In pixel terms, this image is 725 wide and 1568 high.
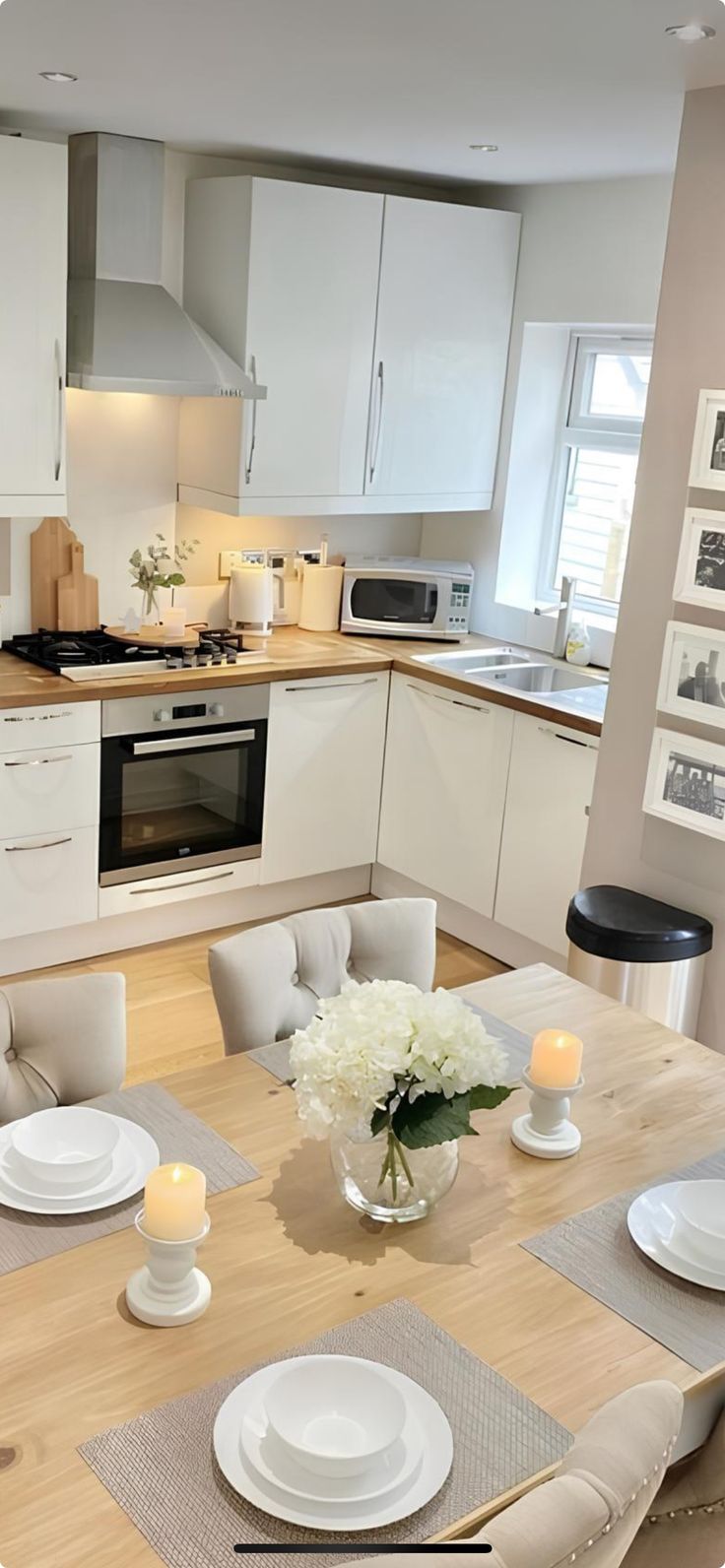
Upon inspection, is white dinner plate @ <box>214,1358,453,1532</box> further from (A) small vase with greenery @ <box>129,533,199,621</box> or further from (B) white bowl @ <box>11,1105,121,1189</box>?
(A) small vase with greenery @ <box>129,533,199,621</box>

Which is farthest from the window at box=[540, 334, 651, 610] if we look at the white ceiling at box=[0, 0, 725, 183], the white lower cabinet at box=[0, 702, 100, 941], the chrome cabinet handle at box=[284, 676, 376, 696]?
the white lower cabinet at box=[0, 702, 100, 941]

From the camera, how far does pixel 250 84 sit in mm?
2992

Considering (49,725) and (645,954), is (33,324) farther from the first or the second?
(645,954)

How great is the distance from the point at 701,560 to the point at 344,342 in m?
1.82

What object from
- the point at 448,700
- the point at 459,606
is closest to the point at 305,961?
the point at 448,700

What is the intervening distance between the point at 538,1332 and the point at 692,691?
1739 mm

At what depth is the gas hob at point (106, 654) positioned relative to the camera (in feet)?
12.8

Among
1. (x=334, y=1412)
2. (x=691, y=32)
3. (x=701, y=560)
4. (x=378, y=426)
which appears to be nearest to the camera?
(x=334, y=1412)

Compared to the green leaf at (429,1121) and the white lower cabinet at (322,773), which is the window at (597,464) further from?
the green leaf at (429,1121)

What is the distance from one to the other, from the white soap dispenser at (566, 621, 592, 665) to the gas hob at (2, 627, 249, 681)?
105 cm

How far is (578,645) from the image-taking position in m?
4.50

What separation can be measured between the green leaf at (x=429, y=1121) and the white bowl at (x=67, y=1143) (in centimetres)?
41

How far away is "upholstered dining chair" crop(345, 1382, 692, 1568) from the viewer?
1.12 m

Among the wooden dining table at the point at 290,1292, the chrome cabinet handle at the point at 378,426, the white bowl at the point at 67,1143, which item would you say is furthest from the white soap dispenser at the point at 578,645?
the white bowl at the point at 67,1143
